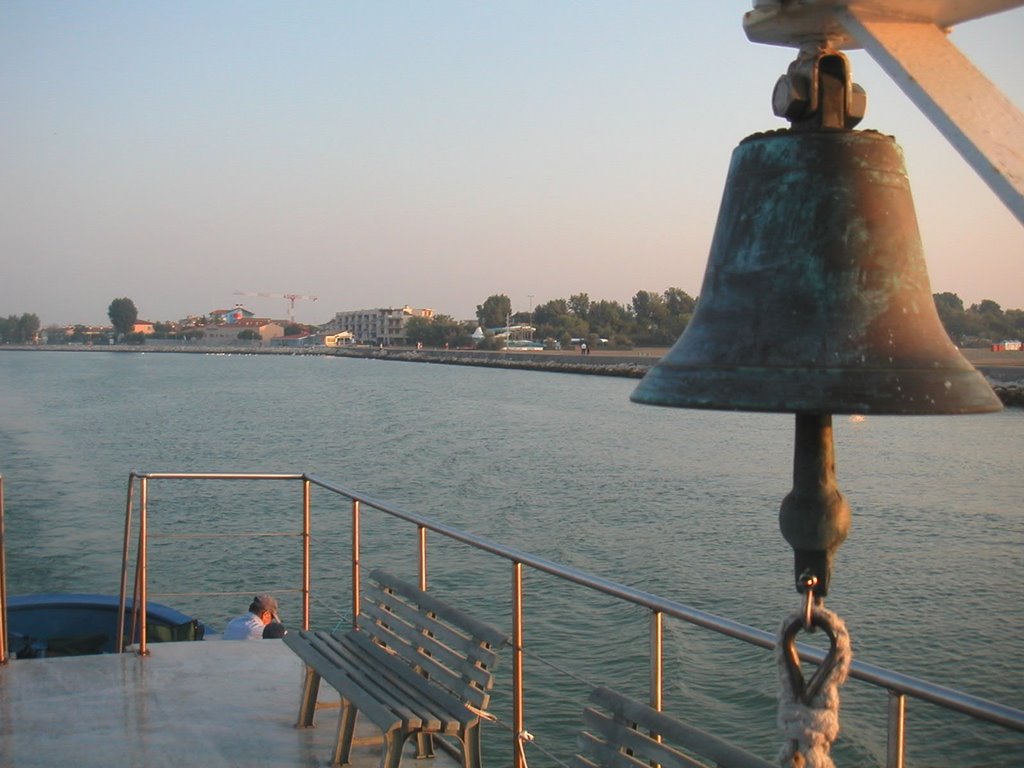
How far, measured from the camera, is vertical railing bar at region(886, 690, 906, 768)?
7.50ft

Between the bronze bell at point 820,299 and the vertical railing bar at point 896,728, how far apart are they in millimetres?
893

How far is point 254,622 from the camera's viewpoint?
8.05 metres

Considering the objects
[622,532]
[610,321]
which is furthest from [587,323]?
[622,532]

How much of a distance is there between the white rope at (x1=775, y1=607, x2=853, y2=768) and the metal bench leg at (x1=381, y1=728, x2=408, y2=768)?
2390mm

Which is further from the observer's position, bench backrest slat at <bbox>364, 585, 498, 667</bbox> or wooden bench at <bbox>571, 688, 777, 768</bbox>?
bench backrest slat at <bbox>364, 585, 498, 667</bbox>

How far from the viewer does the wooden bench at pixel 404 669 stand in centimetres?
382

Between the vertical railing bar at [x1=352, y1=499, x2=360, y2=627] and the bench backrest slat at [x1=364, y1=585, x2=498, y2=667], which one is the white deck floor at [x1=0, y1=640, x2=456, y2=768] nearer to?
the vertical railing bar at [x1=352, y1=499, x2=360, y2=627]

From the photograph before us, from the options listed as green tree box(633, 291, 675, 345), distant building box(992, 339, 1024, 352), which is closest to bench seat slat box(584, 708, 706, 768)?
distant building box(992, 339, 1024, 352)

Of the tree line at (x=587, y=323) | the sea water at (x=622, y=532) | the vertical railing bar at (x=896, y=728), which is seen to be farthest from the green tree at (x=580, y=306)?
the vertical railing bar at (x=896, y=728)

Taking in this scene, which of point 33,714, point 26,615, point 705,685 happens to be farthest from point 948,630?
point 33,714

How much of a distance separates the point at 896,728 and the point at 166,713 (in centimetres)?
374

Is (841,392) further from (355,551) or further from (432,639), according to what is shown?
(355,551)

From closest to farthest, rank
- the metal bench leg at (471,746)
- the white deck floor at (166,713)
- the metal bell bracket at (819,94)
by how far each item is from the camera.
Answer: the metal bell bracket at (819,94) < the metal bench leg at (471,746) < the white deck floor at (166,713)

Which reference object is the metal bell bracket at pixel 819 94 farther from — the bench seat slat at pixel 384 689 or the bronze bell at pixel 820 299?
the bench seat slat at pixel 384 689
